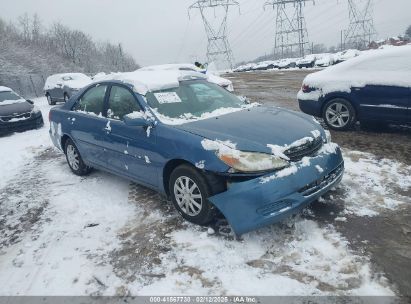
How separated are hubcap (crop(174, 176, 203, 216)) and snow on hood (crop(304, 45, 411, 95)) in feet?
14.8

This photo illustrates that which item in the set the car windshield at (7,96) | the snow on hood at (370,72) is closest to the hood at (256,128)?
the snow on hood at (370,72)

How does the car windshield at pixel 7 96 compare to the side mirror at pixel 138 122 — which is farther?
the car windshield at pixel 7 96

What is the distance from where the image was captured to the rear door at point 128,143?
4.29 meters

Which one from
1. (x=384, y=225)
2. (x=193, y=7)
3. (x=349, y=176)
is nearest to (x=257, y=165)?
(x=384, y=225)

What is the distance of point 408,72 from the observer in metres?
6.33

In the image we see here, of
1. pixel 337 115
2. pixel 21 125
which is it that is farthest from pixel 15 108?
pixel 337 115

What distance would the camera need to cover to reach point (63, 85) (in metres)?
17.2

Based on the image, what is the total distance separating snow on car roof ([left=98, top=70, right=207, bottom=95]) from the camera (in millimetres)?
4664

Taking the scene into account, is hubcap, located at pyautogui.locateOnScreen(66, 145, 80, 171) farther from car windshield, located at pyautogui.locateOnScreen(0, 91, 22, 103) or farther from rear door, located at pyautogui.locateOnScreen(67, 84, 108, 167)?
car windshield, located at pyautogui.locateOnScreen(0, 91, 22, 103)

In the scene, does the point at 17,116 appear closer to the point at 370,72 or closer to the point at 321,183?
the point at 370,72

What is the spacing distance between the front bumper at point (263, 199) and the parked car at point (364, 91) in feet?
12.3

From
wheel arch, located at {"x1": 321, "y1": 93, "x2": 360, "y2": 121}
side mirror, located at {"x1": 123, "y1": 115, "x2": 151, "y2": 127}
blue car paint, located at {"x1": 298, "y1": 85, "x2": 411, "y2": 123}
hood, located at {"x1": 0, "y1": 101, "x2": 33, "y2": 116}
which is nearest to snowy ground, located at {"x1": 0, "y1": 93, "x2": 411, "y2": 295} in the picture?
side mirror, located at {"x1": 123, "y1": 115, "x2": 151, "y2": 127}

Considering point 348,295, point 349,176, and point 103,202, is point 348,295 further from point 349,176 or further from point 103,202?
point 103,202

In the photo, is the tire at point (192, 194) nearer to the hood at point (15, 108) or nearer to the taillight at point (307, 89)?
the taillight at point (307, 89)
